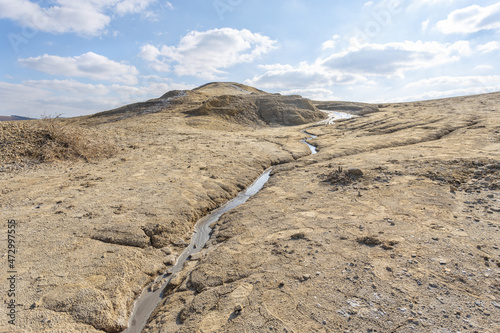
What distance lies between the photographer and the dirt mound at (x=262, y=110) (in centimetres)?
2193

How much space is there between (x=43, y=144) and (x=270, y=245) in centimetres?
852

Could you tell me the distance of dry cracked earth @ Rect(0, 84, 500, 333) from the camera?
273 centimetres

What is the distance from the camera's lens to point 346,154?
34.3 feet

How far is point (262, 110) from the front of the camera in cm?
2441

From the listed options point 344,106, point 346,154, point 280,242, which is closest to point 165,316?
point 280,242

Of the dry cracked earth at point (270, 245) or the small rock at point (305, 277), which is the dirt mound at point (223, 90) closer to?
the dry cracked earth at point (270, 245)

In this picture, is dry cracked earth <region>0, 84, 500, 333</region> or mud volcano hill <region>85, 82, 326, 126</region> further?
mud volcano hill <region>85, 82, 326, 126</region>

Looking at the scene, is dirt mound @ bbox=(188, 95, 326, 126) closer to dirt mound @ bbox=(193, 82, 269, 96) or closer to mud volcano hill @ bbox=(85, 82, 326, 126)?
mud volcano hill @ bbox=(85, 82, 326, 126)

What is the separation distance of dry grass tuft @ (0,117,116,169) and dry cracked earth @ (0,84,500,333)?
55 cm

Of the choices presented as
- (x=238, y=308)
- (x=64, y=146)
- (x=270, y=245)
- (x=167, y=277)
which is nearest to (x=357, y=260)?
(x=270, y=245)

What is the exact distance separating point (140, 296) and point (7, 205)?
3.89m

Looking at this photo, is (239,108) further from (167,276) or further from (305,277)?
(305,277)

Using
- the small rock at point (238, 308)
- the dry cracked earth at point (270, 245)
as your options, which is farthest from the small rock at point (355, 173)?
the small rock at point (238, 308)

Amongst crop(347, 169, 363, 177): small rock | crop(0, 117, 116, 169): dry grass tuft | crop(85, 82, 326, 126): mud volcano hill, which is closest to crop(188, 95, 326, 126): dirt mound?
crop(85, 82, 326, 126): mud volcano hill
